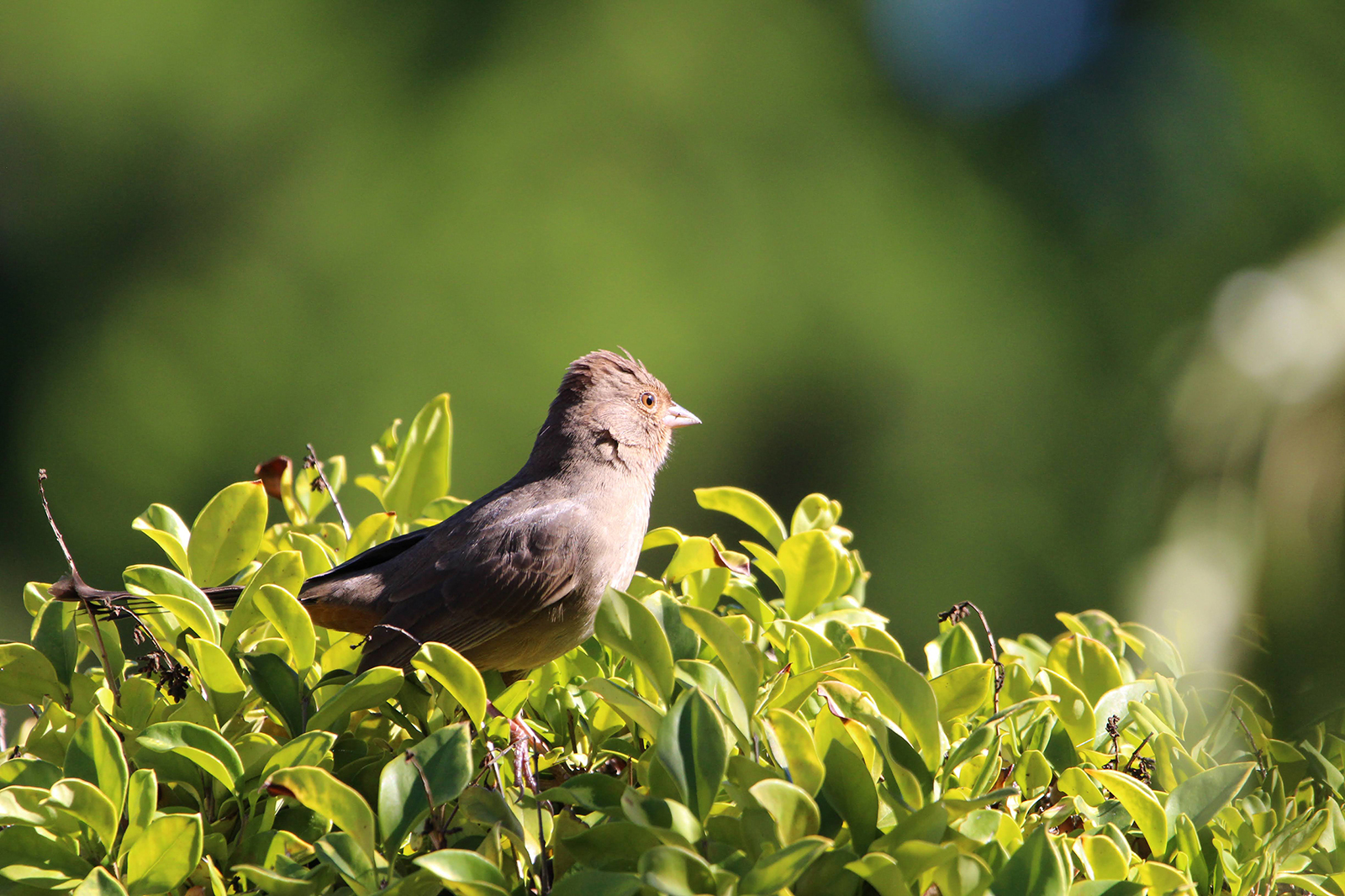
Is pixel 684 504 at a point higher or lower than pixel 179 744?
lower

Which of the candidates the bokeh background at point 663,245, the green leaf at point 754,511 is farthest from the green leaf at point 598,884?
the bokeh background at point 663,245

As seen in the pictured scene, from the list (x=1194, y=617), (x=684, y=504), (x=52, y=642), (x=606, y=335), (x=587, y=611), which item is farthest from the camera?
(x=684, y=504)

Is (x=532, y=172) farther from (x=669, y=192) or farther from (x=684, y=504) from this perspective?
(x=684, y=504)

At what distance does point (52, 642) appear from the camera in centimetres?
A: 169

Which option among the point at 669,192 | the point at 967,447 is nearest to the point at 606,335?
the point at 669,192

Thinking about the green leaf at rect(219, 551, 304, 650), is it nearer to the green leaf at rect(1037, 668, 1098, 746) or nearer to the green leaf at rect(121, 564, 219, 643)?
the green leaf at rect(121, 564, 219, 643)

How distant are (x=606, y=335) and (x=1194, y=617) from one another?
427 cm

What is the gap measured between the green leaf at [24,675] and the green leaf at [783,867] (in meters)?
1.26

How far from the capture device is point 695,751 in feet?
3.85

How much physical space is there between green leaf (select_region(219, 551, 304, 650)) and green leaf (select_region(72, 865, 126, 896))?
460 mm

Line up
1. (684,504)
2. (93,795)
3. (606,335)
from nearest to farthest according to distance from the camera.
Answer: (93,795), (606,335), (684,504)

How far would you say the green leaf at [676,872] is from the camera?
1.05 metres

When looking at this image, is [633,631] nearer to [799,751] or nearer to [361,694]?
[799,751]

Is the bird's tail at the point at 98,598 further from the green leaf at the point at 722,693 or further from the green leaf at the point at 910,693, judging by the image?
the green leaf at the point at 910,693
